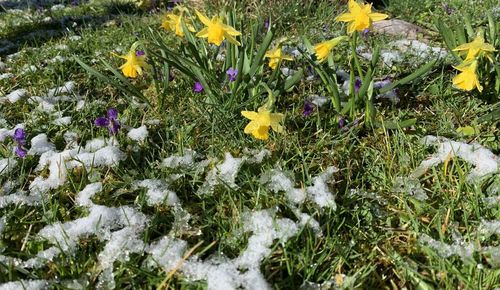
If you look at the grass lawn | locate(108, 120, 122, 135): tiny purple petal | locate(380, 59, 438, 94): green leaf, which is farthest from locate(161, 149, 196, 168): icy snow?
locate(380, 59, 438, 94): green leaf

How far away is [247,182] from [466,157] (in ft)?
2.80

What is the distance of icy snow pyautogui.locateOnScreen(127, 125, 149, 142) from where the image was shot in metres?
2.01

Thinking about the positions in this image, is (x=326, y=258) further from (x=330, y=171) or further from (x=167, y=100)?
(x=167, y=100)

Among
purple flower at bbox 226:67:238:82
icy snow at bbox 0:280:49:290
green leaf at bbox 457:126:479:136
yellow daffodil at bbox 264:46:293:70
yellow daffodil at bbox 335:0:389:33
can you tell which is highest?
yellow daffodil at bbox 335:0:389:33

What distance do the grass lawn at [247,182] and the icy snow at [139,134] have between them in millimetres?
10

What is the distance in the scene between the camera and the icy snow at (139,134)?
79.3 inches

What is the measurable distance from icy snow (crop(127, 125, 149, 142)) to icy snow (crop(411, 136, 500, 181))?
1119mm

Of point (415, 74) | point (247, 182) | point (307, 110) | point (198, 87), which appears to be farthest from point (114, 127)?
point (415, 74)

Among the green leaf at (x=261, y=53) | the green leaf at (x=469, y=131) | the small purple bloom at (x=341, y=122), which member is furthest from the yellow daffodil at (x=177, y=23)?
the green leaf at (x=469, y=131)

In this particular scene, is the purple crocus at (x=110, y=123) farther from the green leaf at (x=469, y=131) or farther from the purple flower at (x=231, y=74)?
the green leaf at (x=469, y=131)

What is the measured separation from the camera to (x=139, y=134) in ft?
6.67

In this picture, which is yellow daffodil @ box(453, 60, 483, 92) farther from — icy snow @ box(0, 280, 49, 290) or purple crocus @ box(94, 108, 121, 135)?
icy snow @ box(0, 280, 49, 290)

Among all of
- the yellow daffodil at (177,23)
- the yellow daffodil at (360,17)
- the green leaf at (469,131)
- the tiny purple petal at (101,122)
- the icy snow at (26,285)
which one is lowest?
the green leaf at (469,131)

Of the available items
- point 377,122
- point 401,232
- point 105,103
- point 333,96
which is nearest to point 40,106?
point 105,103
